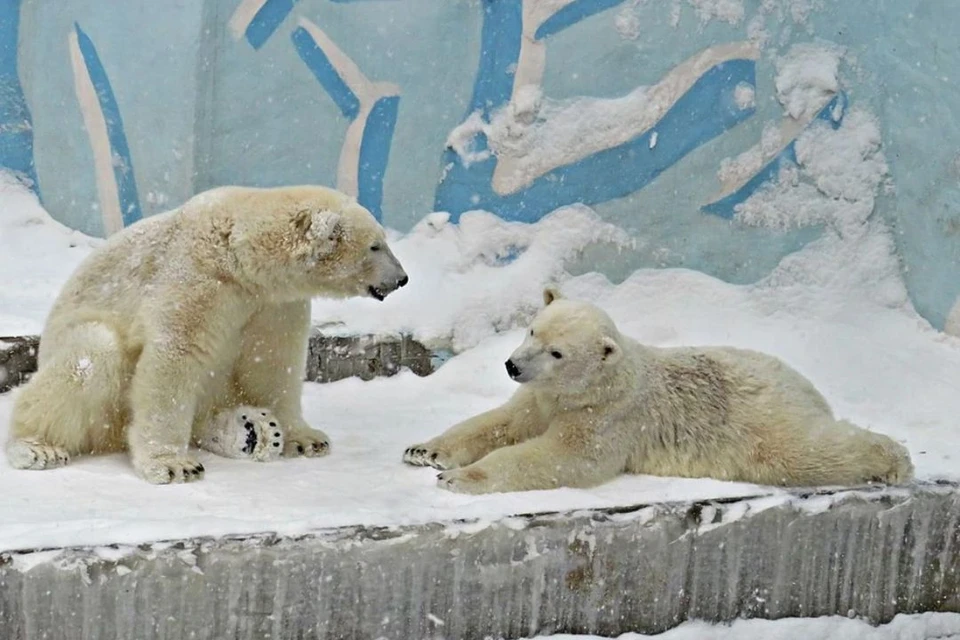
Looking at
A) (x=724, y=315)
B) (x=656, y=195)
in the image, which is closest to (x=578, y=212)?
(x=656, y=195)

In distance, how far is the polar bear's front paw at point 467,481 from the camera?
12.5ft

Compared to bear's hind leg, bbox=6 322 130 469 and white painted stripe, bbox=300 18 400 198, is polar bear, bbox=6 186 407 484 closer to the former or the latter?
bear's hind leg, bbox=6 322 130 469

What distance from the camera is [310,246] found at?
4086 mm

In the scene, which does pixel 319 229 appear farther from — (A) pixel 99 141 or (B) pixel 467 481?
(A) pixel 99 141

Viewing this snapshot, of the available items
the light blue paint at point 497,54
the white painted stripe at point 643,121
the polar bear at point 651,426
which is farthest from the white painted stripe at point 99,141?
the polar bear at point 651,426

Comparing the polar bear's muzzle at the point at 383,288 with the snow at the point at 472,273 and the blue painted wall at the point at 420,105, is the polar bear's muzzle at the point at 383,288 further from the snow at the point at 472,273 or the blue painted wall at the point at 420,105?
the blue painted wall at the point at 420,105

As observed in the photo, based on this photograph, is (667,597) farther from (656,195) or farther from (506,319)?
(656,195)

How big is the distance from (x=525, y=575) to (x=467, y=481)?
0.40m

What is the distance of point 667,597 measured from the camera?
12.4 feet

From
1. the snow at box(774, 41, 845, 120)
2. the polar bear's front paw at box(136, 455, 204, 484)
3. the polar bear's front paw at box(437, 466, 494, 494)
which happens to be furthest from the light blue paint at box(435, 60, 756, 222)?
the polar bear's front paw at box(136, 455, 204, 484)

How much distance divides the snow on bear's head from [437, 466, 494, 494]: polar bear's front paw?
73cm

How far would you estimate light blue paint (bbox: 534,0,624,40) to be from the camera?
659 cm

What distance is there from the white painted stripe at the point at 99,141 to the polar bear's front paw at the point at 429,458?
3.48 metres

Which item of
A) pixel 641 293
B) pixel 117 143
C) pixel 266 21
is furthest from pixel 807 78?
pixel 117 143
